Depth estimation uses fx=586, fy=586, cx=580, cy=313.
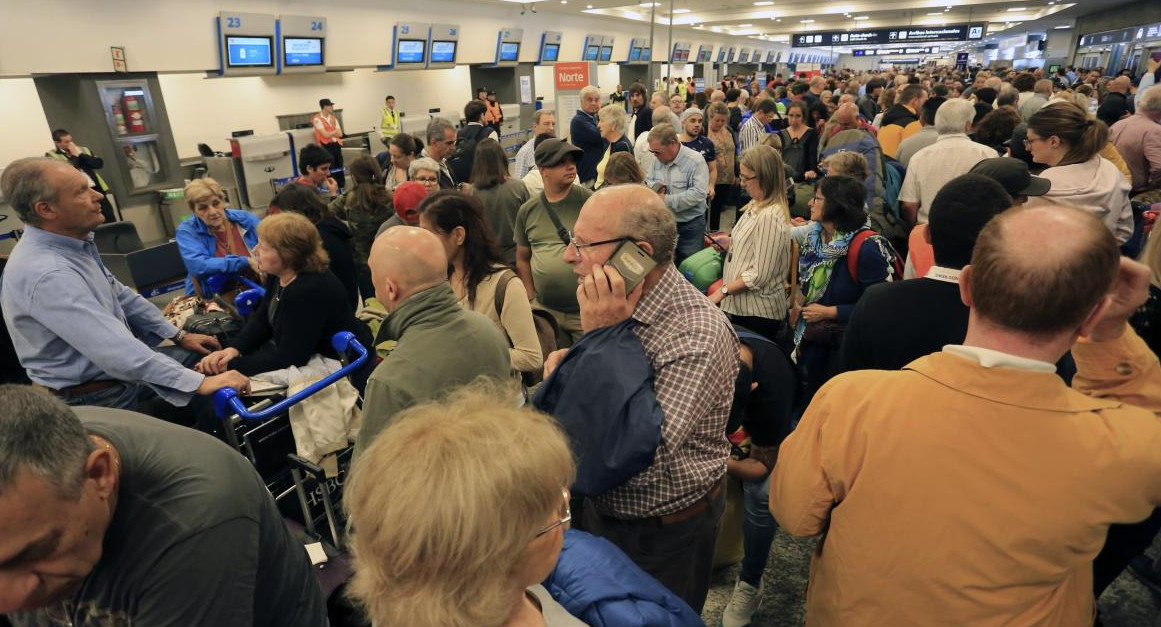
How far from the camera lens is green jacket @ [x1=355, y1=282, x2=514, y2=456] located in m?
1.89

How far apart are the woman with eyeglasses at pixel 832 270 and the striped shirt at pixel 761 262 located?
0.49 ft

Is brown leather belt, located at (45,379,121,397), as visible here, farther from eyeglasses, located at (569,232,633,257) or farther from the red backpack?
the red backpack

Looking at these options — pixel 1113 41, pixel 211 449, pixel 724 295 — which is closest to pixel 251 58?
pixel 724 295

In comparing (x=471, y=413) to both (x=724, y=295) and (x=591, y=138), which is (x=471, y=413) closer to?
(x=724, y=295)

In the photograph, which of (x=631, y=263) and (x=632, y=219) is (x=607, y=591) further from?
(x=632, y=219)

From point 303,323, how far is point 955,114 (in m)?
4.40

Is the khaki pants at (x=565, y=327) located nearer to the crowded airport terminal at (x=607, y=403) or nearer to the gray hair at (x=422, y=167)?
the crowded airport terminal at (x=607, y=403)

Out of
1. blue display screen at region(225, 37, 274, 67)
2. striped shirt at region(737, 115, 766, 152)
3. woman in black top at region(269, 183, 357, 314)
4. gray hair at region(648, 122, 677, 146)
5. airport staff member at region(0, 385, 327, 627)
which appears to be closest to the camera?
airport staff member at region(0, 385, 327, 627)

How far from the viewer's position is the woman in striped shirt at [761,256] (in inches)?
128

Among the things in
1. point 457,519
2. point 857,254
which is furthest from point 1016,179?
point 457,519

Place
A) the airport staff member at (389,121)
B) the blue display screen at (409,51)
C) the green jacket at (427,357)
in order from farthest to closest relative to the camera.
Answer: the blue display screen at (409,51), the airport staff member at (389,121), the green jacket at (427,357)

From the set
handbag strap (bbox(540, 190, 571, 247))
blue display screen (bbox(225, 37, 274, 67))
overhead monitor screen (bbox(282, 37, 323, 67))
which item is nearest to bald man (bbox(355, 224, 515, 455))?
handbag strap (bbox(540, 190, 571, 247))

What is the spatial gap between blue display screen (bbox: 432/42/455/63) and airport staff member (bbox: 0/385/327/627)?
14547 millimetres

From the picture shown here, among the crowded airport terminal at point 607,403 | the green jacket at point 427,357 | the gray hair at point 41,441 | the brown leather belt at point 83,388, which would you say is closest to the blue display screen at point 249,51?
the crowded airport terminal at point 607,403
